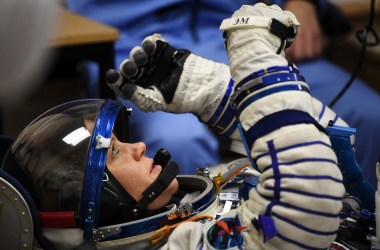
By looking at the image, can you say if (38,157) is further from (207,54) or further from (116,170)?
(207,54)

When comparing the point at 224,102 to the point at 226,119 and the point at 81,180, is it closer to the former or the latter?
the point at 226,119

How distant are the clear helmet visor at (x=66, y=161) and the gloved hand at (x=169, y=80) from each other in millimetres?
129

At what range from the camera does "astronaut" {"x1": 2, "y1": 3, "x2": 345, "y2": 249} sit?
2.75 ft

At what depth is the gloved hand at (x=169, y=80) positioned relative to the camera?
117cm

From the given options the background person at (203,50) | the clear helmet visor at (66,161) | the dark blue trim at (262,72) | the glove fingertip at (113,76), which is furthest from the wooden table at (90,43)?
the dark blue trim at (262,72)

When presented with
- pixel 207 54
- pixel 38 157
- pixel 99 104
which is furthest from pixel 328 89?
pixel 38 157

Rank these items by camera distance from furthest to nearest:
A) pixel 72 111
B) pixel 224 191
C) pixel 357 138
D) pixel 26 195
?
pixel 357 138, pixel 224 191, pixel 72 111, pixel 26 195

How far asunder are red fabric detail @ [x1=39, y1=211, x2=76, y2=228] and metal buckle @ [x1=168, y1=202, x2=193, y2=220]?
0.17m

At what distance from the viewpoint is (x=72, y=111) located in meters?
1.09

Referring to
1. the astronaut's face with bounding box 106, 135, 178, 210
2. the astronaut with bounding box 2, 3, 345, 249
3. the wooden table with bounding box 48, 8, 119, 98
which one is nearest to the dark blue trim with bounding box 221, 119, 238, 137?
the astronaut with bounding box 2, 3, 345, 249

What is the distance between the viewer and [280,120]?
2.80ft

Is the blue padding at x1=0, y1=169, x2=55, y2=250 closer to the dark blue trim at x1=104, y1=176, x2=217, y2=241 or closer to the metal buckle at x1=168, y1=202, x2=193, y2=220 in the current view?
the dark blue trim at x1=104, y1=176, x2=217, y2=241

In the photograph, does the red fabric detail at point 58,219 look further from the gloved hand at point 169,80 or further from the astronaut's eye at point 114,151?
the gloved hand at point 169,80

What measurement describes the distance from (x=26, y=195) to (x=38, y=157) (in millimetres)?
77
